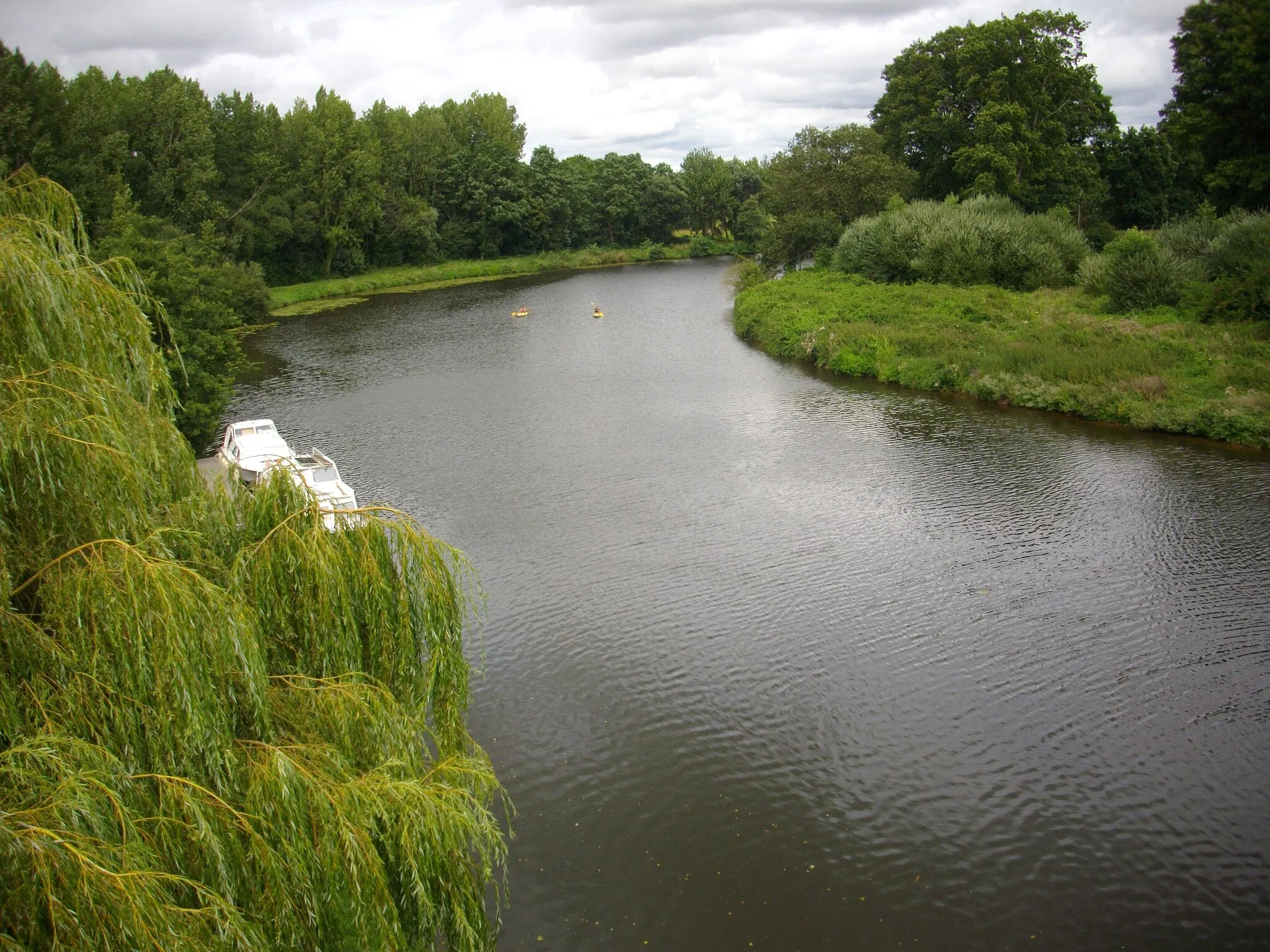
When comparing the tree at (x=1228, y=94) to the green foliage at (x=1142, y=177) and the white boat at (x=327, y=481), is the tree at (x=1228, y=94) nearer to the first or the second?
the green foliage at (x=1142, y=177)

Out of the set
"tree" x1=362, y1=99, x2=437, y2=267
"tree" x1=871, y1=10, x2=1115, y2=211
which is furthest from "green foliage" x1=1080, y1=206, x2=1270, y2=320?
"tree" x1=362, y1=99, x2=437, y2=267

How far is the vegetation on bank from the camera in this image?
6412cm

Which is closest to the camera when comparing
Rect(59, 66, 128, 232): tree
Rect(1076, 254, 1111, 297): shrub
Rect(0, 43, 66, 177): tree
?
Rect(1076, 254, 1111, 297): shrub

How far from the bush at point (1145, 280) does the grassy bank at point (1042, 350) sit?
0.87 meters

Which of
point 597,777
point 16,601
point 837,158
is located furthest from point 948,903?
point 837,158

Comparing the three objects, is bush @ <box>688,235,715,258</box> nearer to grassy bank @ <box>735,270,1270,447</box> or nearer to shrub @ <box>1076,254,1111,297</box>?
grassy bank @ <box>735,270,1270,447</box>

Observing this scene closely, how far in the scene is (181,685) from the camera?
676 cm

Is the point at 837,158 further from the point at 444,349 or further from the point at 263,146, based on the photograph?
the point at 263,146

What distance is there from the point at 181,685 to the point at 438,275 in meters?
73.0

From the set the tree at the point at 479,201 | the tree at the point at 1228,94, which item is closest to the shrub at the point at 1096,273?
the tree at the point at 1228,94

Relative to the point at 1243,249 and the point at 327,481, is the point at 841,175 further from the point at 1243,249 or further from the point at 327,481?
the point at 327,481

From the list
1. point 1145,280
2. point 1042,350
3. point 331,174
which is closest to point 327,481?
point 1042,350

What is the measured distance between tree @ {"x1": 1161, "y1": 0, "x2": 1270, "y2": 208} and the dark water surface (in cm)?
2090

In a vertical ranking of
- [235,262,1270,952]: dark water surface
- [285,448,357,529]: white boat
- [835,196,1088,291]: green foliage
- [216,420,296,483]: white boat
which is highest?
[835,196,1088,291]: green foliage
